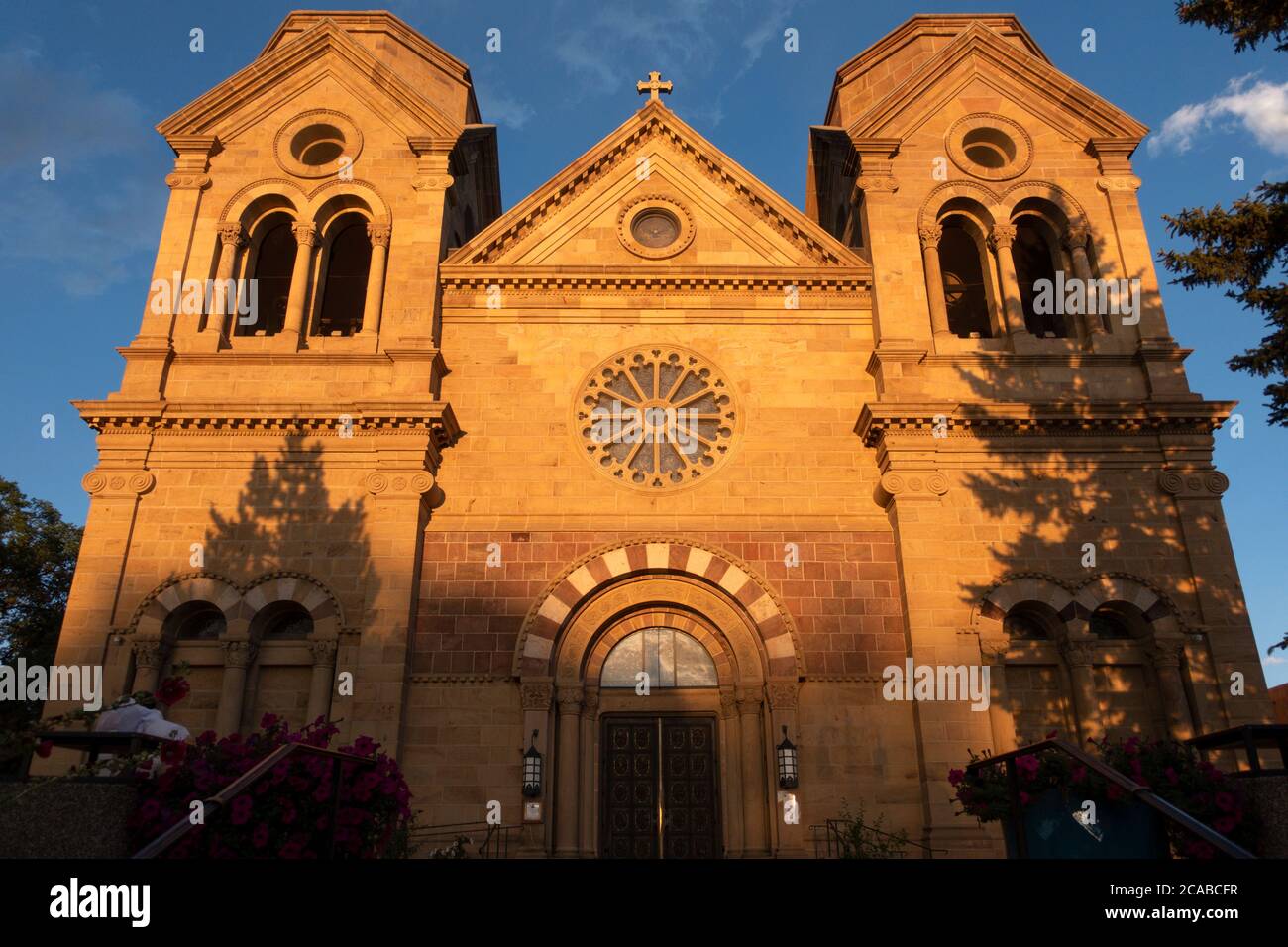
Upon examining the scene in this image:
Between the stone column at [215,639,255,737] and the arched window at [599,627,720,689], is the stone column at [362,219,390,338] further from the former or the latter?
the arched window at [599,627,720,689]

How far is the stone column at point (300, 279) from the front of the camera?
2095 centimetres

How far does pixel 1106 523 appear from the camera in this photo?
18.6 metres

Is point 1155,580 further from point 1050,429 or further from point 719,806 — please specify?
point 719,806

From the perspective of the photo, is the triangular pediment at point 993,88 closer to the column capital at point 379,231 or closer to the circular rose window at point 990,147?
the circular rose window at point 990,147

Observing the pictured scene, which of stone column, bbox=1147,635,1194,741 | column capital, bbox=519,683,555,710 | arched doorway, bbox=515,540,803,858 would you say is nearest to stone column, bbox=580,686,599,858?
arched doorway, bbox=515,540,803,858

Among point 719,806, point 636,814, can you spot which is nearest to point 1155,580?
point 719,806

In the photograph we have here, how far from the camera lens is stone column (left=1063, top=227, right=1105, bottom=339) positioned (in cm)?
2100

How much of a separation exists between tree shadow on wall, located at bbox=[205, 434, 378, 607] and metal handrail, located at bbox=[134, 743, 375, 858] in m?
7.60

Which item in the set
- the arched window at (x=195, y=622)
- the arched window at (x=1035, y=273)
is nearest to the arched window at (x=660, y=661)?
the arched window at (x=195, y=622)

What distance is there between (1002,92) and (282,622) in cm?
2110

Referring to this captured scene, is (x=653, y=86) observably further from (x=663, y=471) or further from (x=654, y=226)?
(x=663, y=471)

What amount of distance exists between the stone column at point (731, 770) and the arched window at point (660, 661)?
605mm

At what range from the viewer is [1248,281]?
1570cm

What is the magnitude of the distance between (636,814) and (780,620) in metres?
4.57
